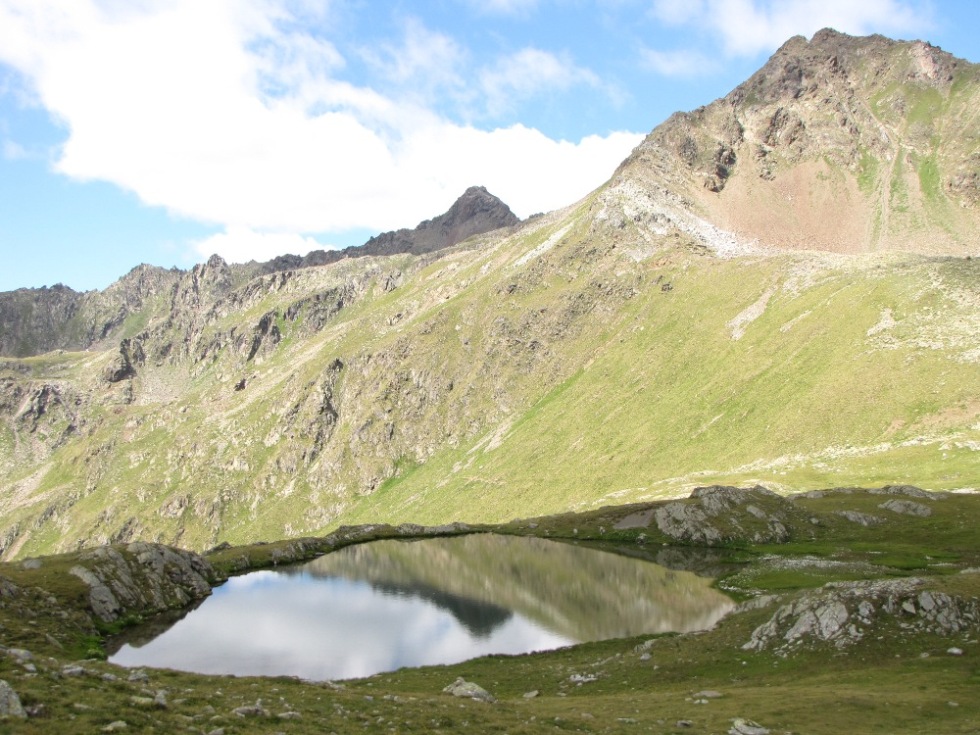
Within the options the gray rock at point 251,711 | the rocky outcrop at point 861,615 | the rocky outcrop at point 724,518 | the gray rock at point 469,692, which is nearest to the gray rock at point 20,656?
the gray rock at point 251,711

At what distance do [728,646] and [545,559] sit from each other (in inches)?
1686

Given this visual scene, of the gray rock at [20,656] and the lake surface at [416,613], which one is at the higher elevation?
the gray rock at [20,656]

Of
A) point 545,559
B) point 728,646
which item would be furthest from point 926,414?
point 728,646

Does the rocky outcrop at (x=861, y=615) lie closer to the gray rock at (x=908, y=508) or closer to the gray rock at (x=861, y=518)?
the gray rock at (x=861, y=518)

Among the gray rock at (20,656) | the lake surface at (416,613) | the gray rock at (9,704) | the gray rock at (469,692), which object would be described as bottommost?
the lake surface at (416,613)

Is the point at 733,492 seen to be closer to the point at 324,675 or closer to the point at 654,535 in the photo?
the point at 654,535

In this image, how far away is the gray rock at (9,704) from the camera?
19506 mm

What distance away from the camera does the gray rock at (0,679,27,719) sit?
768 inches

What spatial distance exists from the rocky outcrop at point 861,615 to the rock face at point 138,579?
5360cm

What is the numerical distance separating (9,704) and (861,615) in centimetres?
4279

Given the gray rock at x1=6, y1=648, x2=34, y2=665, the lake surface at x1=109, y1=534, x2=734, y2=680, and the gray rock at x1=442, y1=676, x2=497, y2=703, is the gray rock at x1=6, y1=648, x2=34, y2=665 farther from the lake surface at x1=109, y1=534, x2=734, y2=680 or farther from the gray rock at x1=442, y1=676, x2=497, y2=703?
the gray rock at x1=442, y1=676, x2=497, y2=703

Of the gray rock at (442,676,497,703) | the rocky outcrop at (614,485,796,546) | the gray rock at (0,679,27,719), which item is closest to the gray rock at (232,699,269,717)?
the gray rock at (0,679,27,719)

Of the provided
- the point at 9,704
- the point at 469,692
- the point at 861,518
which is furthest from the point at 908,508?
the point at 9,704

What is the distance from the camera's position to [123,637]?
53.4m
